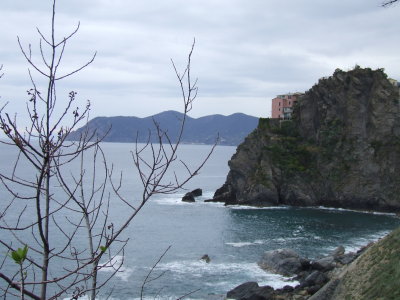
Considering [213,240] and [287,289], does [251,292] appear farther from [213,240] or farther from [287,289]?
[213,240]

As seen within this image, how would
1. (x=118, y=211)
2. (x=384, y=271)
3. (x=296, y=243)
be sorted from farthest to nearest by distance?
(x=118, y=211)
(x=296, y=243)
(x=384, y=271)

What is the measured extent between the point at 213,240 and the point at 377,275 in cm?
2944

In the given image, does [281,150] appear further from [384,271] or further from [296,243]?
[384,271]

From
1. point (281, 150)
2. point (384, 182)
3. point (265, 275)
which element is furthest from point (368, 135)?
point (265, 275)

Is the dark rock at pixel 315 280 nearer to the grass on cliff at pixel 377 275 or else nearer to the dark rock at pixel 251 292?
the dark rock at pixel 251 292

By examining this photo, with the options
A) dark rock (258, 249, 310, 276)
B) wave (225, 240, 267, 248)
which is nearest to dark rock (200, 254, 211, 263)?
dark rock (258, 249, 310, 276)

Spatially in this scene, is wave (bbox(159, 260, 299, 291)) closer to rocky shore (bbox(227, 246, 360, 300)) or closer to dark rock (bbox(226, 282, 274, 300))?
rocky shore (bbox(227, 246, 360, 300))

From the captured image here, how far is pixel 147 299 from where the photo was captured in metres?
30.2

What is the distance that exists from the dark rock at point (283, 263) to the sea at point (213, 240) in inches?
31.3

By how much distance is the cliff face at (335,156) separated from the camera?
72.2 metres

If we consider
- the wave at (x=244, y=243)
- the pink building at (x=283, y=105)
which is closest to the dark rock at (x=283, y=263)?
the wave at (x=244, y=243)

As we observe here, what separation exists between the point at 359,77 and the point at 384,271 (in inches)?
2478

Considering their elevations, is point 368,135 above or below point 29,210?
above

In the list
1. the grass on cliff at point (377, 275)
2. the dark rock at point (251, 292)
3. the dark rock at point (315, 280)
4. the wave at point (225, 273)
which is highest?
the grass on cliff at point (377, 275)
